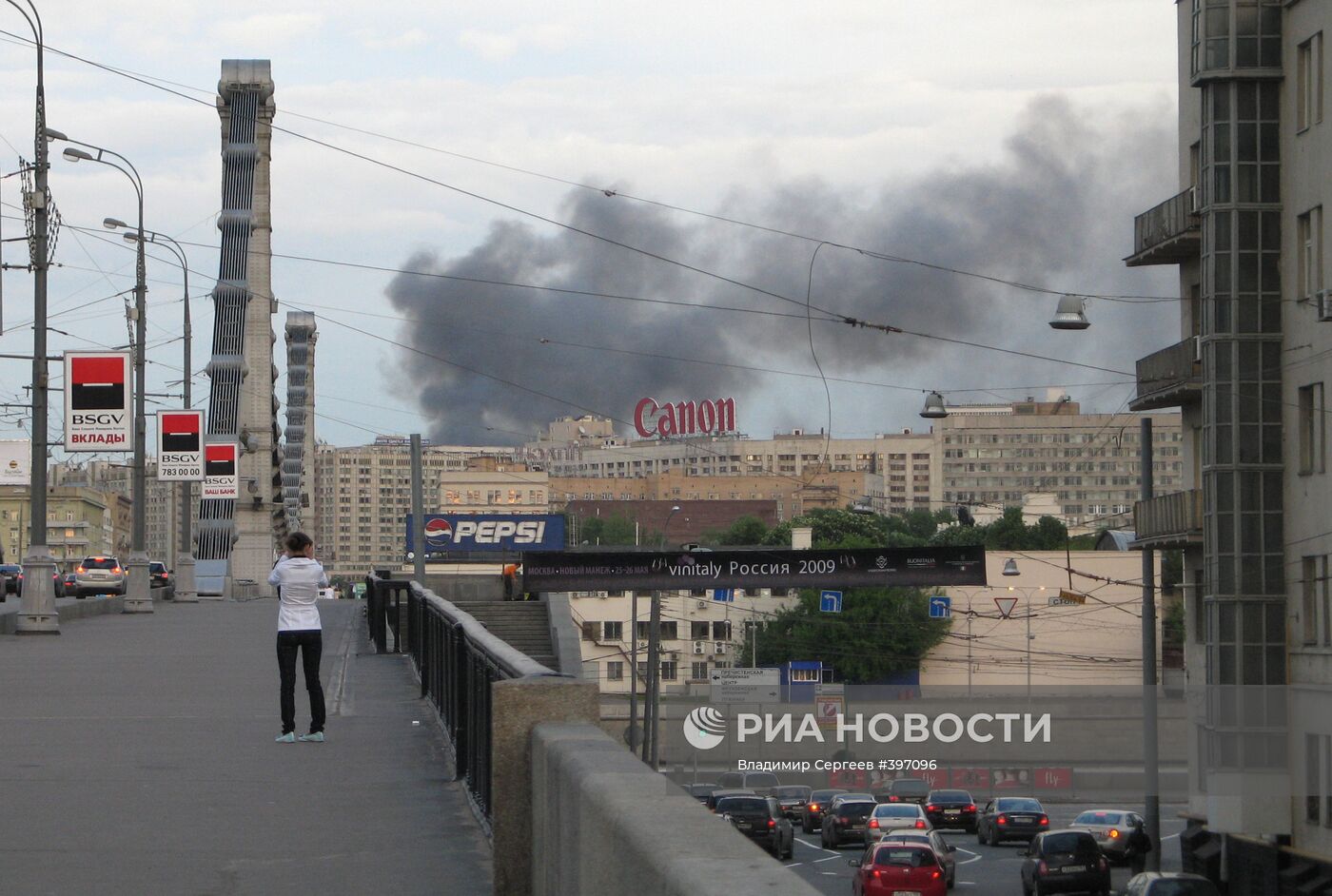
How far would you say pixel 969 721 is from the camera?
56656 mm

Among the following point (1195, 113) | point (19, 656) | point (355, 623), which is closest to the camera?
point (19, 656)

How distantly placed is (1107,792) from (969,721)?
18.8ft

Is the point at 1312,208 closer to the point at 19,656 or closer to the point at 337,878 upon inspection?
the point at 19,656

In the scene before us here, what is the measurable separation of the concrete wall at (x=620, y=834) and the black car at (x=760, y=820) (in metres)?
28.6

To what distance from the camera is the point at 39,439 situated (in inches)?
1102

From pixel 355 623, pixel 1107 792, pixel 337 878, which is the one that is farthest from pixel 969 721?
pixel 337 878

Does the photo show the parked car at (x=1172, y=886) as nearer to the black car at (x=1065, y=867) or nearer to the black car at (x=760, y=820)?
the black car at (x=1065, y=867)

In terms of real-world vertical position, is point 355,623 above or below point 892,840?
above

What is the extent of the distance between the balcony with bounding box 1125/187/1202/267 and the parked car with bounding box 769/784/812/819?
59.3 feet

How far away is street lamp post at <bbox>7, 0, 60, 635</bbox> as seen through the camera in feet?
88.4

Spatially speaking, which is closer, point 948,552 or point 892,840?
point 892,840

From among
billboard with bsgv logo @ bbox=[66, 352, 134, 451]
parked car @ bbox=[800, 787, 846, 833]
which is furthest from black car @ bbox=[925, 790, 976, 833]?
billboard with bsgv logo @ bbox=[66, 352, 134, 451]

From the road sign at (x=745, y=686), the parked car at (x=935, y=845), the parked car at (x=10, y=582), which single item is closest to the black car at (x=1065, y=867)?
the parked car at (x=935, y=845)

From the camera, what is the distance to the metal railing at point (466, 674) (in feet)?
28.5
